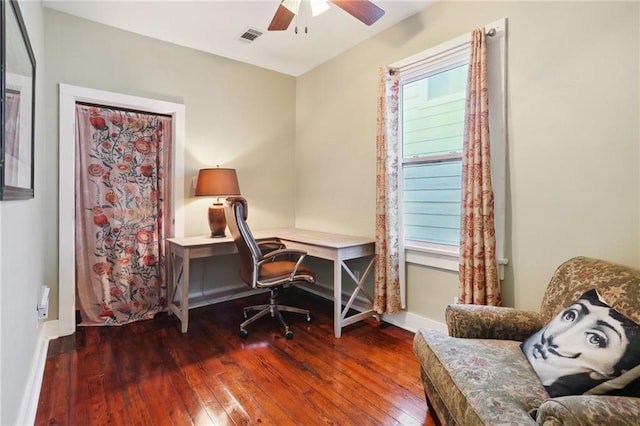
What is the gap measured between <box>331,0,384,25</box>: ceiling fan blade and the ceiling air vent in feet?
4.06

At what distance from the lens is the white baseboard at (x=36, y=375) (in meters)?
1.56

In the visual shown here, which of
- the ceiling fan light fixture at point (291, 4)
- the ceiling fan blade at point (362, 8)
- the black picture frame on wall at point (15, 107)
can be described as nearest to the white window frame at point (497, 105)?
the ceiling fan blade at point (362, 8)

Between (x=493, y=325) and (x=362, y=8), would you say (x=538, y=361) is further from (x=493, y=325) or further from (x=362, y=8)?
(x=362, y=8)

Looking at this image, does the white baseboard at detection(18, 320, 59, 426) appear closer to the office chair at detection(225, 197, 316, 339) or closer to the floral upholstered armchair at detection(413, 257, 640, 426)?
the office chair at detection(225, 197, 316, 339)

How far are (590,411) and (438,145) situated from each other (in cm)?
206

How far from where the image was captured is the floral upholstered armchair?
39.3 inches

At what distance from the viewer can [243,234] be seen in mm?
2615

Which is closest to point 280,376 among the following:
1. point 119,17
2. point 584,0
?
point 584,0

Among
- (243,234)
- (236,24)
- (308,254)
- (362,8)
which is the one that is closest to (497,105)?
(362,8)

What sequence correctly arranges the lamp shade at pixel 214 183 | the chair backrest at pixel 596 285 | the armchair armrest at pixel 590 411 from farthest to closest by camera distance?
the lamp shade at pixel 214 183 < the chair backrest at pixel 596 285 < the armchair armrest at pixel 590 411

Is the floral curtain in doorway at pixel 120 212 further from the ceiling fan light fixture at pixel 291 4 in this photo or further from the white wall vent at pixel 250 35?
the ceiling fan light fixture at pixel 291 4

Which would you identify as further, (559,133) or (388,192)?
(388,192)

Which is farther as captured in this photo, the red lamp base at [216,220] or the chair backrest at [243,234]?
the red lamp base at [216,220]

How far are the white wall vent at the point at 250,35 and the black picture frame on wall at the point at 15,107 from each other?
5.72 ft
